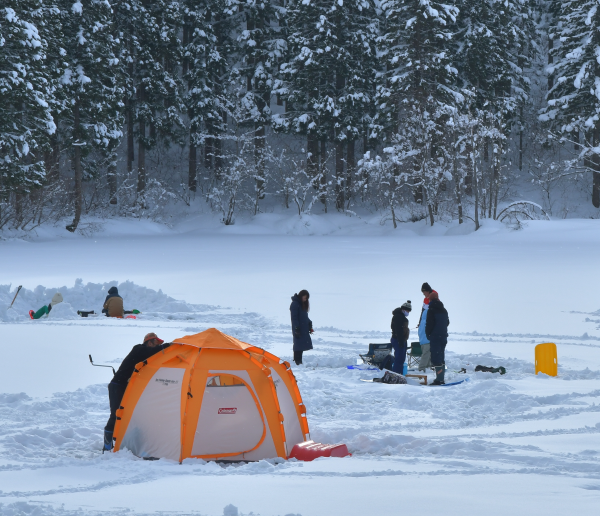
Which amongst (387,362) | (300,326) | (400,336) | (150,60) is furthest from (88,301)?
(150,60)

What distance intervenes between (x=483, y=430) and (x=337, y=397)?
213 centimetres

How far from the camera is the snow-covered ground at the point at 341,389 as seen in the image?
495 centimetres

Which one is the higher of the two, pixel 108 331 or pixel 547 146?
pixel 547 146

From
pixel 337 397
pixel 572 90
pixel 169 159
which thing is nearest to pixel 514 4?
pixel 572 90

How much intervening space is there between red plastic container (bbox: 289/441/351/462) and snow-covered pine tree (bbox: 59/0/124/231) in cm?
2825

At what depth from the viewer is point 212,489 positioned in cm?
512

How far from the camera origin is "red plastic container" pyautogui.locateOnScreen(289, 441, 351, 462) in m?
6.45

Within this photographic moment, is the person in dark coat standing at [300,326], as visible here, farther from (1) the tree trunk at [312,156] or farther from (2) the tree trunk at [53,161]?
(1) the tree trunk at [312,156]

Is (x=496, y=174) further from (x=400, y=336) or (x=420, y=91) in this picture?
(x=400, y=336)

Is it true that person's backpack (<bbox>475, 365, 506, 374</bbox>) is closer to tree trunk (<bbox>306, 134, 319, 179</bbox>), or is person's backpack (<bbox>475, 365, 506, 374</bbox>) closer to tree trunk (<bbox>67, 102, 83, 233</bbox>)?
tree trunk (<bbox>67, 102, 83, 233</bbox>)

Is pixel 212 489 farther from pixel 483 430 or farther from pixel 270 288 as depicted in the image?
pixel 270 288

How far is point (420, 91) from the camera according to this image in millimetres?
37969

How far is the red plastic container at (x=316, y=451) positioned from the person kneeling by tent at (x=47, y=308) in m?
9.33

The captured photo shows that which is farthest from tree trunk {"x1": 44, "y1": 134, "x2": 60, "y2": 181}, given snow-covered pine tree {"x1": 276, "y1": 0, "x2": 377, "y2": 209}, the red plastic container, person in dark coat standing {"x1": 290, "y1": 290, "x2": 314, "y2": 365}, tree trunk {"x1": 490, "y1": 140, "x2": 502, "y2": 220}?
the red plastic container
